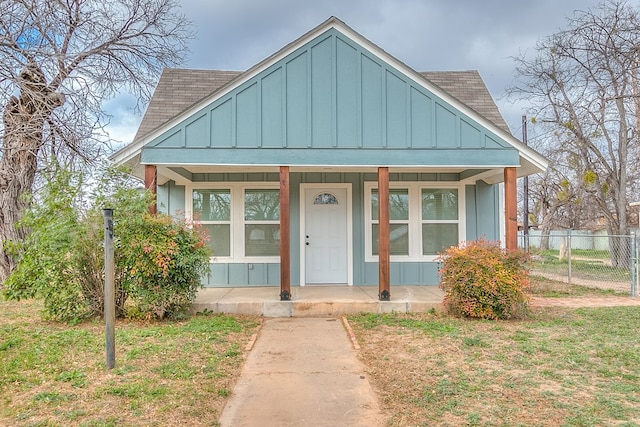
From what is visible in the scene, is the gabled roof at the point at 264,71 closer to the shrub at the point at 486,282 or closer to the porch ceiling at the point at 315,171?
the porch ceiling at the point at 315,171

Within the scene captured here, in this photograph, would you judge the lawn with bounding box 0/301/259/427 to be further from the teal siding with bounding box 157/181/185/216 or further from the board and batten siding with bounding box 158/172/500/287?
the teal siding with bounding box 157/181/185/216

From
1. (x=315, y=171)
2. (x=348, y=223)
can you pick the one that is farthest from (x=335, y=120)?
(x=348, y=223)

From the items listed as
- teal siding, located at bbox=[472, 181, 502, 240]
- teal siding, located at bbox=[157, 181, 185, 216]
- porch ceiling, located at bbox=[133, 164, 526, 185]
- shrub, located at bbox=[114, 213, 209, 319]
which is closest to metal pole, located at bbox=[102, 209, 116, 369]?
shrub, located at bbox=[114, 213, 209, 319]

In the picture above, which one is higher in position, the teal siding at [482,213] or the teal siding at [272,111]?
the teal siding at [272,111]

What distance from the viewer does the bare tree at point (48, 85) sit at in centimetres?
538

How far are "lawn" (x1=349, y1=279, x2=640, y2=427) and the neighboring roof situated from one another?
20.1ft

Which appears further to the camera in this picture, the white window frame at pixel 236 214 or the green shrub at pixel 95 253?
the white window frame at pixel 236 214

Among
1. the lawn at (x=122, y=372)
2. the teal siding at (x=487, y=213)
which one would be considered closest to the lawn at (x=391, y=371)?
the lawn at (x=122, y=372)

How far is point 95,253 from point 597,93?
1376 cm

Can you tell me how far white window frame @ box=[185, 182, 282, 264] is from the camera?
8.75 m

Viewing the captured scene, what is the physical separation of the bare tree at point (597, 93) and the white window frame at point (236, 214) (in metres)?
9.51

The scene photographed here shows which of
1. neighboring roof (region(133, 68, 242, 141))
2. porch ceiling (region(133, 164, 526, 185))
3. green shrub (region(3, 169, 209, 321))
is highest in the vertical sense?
neighboring roof (region(133, 68, 242, 141))

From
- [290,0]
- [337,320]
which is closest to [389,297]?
[337,320]

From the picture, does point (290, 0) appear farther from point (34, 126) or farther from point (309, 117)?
point (34, 126)
